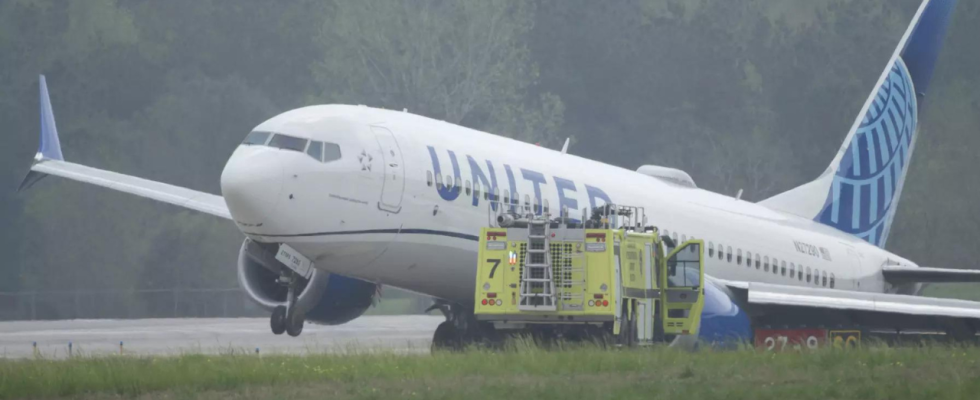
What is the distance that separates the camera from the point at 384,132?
19297 mm

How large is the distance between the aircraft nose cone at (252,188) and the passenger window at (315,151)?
1.79 feet

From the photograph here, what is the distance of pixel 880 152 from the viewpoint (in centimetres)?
2939

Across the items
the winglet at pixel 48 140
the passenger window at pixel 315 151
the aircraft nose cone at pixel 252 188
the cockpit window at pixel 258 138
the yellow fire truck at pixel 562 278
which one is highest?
the winglet at pixel 48 140

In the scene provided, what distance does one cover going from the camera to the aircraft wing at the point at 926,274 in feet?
80.6

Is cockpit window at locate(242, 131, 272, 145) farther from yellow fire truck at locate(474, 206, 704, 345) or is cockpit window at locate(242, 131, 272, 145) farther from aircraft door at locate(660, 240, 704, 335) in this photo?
aircraft door at locate(660, 240, 704, 335)

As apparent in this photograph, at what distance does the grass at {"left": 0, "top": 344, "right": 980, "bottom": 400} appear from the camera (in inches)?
493

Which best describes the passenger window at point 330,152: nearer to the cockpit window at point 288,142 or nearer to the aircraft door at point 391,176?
the cockpit window at point 288,142

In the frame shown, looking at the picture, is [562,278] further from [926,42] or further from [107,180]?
[926,42]

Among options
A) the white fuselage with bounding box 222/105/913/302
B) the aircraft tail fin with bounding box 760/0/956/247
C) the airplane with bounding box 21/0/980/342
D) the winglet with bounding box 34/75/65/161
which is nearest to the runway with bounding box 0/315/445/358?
the airplane with bounding box 21/0/980/342

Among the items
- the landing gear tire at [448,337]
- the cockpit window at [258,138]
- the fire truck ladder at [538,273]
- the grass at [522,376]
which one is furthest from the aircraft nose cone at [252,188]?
the landing gear tire at [448,337]

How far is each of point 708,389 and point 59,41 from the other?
149ft

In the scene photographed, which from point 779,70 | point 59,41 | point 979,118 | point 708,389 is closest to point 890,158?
point 708,389

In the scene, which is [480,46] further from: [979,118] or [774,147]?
[979,118]

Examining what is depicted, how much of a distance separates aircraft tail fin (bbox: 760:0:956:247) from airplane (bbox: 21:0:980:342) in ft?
1.64
